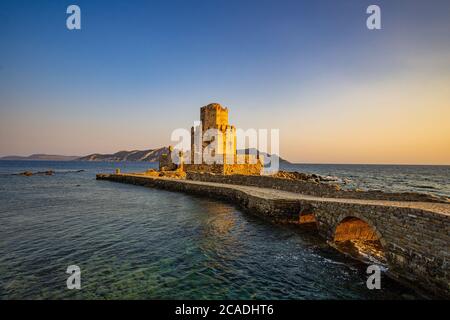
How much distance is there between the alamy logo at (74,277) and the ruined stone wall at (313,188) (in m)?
13.7

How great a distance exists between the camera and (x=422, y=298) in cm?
670

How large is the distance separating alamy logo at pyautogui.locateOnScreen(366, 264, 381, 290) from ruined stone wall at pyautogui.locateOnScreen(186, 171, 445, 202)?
184 inches

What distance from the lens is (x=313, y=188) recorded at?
674 inches

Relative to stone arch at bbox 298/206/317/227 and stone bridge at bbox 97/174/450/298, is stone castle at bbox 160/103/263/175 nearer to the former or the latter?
stone arch at bbox 298/206/317/227

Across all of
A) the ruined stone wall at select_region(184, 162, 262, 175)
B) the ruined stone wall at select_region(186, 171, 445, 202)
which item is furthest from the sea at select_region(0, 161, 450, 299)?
the ruined stone wall at select_region(184, 162, 262, 175)

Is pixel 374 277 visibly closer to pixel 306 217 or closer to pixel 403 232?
pixel 403 232

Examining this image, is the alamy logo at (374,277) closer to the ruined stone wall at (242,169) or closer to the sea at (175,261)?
the sea at (175,261)

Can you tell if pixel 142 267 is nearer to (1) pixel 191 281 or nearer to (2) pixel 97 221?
(1) pixel 191 281

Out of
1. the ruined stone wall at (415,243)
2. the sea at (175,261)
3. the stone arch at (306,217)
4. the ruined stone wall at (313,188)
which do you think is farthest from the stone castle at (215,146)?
the ruined stone wall at (415,243)

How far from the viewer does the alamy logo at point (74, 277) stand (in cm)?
752

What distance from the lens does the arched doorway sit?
1016 centimetres

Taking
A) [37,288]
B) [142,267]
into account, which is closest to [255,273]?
[142,267]

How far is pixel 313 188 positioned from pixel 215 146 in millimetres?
22398
